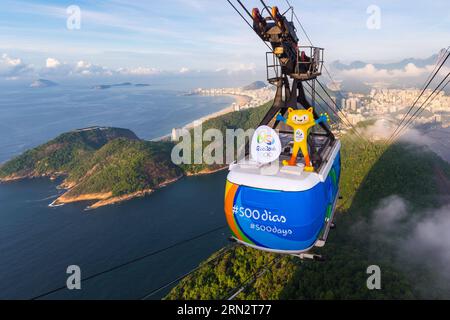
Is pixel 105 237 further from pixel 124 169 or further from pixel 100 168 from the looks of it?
pixel 100 168

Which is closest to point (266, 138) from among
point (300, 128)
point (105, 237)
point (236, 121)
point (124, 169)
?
point (300, 128)

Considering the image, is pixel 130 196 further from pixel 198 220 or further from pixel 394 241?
pixel 394 241

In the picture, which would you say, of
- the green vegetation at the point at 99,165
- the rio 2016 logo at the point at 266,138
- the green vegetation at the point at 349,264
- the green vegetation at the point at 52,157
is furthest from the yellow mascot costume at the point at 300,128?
the green vegetation at the point at 52,157

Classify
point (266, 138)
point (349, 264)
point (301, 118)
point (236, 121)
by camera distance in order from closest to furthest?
point (266, 138), point (301, 118), point (349, 264), point (236, 121)
